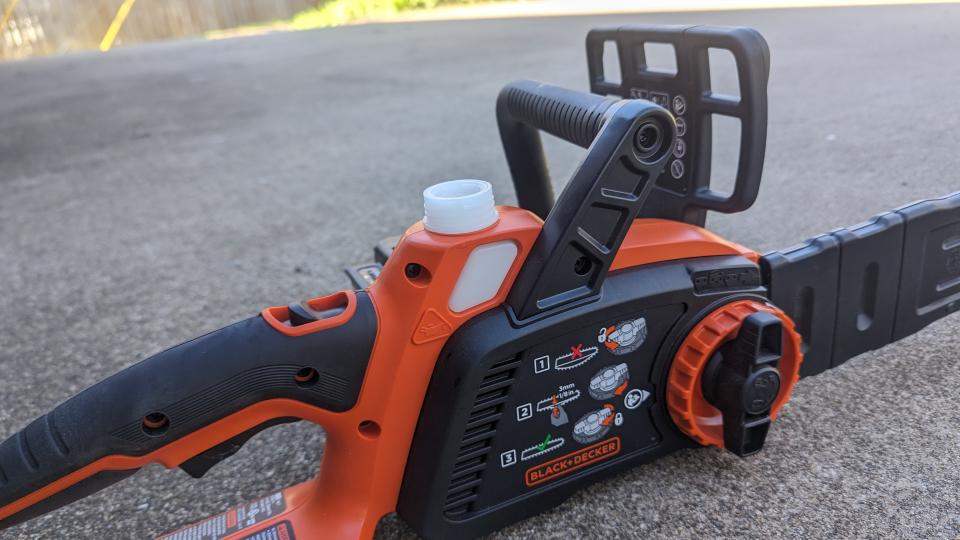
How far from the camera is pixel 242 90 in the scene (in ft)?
17.8

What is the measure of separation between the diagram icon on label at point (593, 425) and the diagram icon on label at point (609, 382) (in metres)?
0.02

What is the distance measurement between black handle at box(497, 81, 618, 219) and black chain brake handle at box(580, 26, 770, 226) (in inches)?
7.9

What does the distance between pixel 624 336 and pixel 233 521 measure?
2.08 feet

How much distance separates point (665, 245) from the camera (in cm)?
103

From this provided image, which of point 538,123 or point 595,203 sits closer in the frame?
point 595,203

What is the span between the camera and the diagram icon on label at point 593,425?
1050mm

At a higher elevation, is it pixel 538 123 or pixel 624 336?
pixel 538 123

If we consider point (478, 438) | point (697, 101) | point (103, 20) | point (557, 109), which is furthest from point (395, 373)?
point (103, 20)

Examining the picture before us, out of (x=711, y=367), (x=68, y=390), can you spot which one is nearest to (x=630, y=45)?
(x=711, y=367)

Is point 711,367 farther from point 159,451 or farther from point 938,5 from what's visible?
point 938,5

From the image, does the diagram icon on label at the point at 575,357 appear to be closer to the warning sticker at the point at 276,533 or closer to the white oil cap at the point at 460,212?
the white oil cap at the point at 460,212

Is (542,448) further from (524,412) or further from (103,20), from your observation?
(103,20)

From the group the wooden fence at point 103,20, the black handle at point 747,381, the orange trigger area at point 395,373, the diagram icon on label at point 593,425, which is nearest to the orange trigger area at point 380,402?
the orange trigger area at point 395,373

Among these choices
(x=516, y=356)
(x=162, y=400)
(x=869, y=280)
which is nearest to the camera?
(x=162, y=400)
